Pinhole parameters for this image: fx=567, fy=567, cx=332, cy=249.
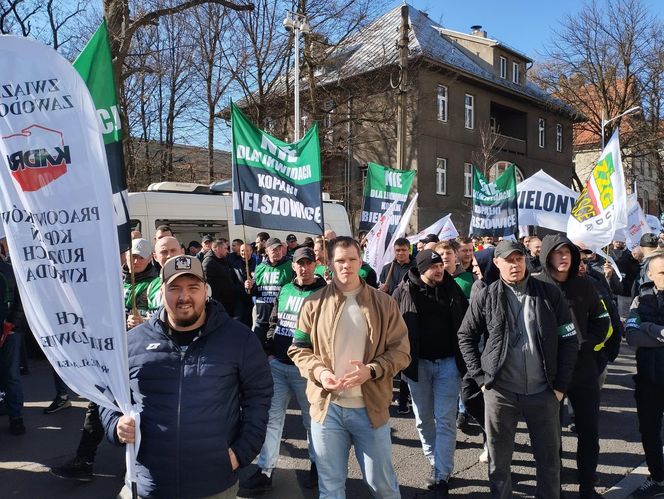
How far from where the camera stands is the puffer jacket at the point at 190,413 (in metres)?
2.57

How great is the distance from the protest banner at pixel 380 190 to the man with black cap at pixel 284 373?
14.0ft

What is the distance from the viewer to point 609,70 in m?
30.3

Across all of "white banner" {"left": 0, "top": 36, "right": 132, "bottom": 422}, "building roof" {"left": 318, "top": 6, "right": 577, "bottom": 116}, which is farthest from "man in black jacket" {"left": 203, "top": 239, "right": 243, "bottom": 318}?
"building roof" {"left": 318, "top": 6, "right": 577, "bottom": 116}

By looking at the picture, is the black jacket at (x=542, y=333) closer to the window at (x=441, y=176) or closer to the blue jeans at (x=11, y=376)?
the blue jeans at (x=11, y=376)

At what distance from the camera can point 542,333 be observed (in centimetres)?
363

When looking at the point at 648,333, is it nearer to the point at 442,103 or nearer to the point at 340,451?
the point at 340,451

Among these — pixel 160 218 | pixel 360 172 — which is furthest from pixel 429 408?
pixel 360 172

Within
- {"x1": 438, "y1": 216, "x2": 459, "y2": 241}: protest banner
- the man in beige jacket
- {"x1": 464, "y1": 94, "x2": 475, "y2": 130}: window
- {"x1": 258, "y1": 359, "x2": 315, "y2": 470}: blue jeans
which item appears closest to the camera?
the man in beige jacket

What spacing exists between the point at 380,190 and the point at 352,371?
20.3 feet

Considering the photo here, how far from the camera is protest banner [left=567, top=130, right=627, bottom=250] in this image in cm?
614

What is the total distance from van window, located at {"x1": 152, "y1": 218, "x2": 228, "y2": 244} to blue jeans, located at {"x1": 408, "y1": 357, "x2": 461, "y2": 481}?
10198 mm

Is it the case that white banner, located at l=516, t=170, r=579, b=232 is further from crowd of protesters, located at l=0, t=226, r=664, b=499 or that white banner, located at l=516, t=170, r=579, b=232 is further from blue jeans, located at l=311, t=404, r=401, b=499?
blue jeans, located at l=311, t=404, r=401, b=499

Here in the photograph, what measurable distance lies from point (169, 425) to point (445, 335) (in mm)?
2545

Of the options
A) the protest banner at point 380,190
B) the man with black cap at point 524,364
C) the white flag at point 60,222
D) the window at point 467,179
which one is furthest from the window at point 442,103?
the white flag at point 60,222
